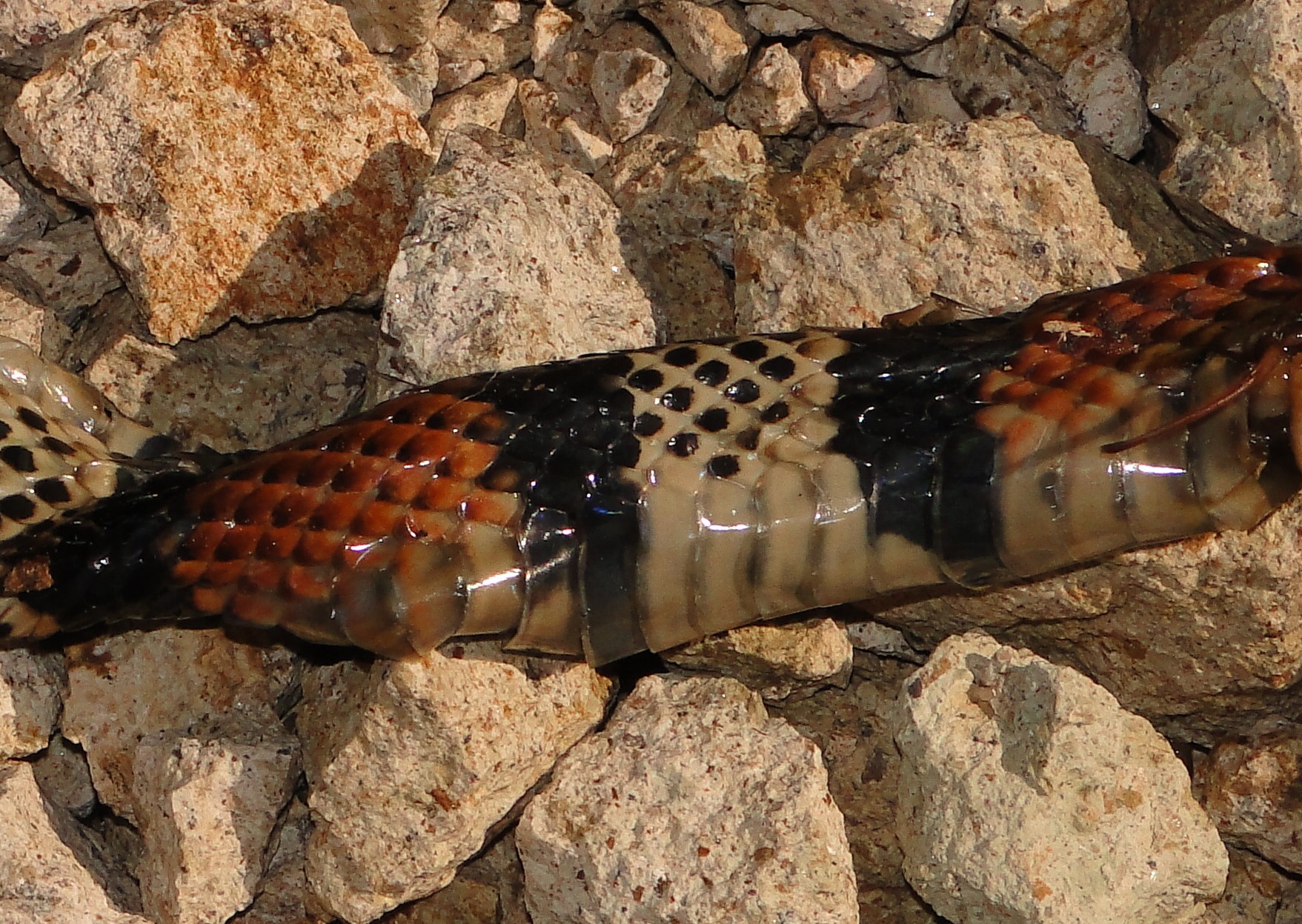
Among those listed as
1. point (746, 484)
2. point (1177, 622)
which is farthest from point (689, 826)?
point (1177, 622)

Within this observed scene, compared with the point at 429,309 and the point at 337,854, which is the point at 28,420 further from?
the point at 337,854

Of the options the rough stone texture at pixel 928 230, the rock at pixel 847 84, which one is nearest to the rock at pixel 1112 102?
the rough stone texture at pixel 928 230

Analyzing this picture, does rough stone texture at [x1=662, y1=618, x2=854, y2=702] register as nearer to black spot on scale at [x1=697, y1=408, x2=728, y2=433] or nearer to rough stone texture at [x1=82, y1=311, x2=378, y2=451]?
black spot on scale at [x1=697, y1=408, x2=728, y2=433]

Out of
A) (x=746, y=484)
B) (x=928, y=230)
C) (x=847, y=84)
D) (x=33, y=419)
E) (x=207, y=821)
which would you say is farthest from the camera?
(x=847, y=84)

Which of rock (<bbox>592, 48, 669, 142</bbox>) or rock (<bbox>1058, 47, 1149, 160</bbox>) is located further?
rock (<bbox>592, 48, 669, 142</bbox>)

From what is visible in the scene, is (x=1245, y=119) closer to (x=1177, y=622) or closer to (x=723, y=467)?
(x=1177, y=622)

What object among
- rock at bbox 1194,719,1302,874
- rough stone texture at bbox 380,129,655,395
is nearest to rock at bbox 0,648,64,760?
rough stone texture at bbox 380,129,655,395
